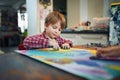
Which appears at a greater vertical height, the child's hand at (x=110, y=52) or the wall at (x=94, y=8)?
the wall at (x=94, y=8)

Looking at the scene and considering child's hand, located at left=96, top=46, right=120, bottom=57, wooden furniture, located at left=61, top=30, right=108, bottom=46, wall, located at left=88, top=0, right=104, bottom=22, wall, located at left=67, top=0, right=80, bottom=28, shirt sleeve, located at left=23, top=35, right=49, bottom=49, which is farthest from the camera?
wall, located at left=67, top=0, right=80, bottom=28

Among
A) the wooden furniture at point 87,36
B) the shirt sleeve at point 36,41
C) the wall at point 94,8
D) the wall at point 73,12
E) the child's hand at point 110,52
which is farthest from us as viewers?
the wall at point 73,12

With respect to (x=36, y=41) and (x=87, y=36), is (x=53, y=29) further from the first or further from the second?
(x=87, y=36)

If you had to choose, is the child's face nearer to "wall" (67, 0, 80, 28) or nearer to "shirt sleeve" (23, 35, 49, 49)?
"shirt sleeve" (23, 35, 49, 49)

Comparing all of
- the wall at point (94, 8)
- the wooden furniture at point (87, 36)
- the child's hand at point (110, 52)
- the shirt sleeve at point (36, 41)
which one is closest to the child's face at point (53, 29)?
the shirt sleeve at point (36, 41)

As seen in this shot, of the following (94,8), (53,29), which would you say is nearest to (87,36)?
(53,29)

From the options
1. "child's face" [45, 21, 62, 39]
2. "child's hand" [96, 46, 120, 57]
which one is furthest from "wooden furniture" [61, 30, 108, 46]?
"child's hand" [96, 46, 120, 57]

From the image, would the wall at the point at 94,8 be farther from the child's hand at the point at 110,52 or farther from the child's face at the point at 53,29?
the child's hand at the point at 110,52

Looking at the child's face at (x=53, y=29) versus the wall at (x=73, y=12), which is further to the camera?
the wall at (x=73, y=12)

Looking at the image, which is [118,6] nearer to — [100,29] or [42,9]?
[100,29]

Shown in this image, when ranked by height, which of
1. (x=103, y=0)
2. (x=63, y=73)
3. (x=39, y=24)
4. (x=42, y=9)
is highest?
(x=103, y=0)

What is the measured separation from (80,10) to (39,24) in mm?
1363

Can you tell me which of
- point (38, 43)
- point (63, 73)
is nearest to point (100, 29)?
point (38, 43)

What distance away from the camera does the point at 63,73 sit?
585 millimetres
